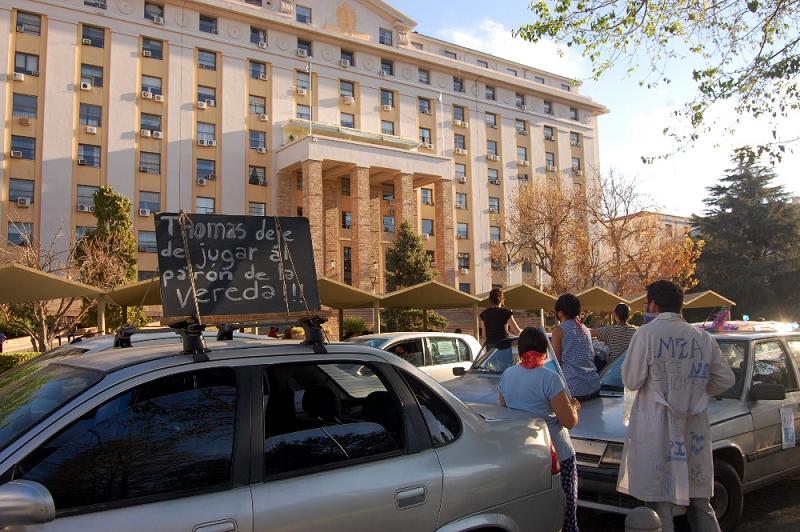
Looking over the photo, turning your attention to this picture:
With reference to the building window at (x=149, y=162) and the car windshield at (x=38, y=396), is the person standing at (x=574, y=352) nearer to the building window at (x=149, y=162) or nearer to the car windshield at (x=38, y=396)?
the car windshield at (x=38, y=396)

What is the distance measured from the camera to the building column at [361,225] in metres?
41.4

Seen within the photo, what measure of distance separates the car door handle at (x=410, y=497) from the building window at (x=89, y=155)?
38.3 metres

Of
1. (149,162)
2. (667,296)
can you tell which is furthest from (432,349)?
(149,162)

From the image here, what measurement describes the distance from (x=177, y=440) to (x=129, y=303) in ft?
50.4

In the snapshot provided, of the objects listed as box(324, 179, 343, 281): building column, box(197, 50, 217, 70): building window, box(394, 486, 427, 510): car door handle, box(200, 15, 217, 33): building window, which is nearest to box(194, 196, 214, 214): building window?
box(324, 179, 343, 281): building column

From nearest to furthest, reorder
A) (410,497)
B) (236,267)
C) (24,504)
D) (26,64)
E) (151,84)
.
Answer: (24,504) < (410,497) < (236,267) < (26,64) < (151,84)

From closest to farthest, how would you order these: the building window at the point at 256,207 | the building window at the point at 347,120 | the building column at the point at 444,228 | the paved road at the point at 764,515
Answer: the paved road at the point at 764,515
the building window at the point at 256,207
the building window at the point at 347,120
the building column at the point at 444,228

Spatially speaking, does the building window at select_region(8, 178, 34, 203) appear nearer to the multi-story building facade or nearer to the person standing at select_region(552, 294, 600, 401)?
the multi-story building facade

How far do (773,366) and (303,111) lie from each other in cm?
4035

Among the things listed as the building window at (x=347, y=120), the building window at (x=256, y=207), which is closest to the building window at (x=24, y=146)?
the building window at (x=256, y=207)

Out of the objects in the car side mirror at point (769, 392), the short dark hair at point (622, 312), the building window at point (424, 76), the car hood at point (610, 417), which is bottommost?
the car hood at point (610, 417)

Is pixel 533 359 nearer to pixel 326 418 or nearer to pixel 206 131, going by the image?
pixel 326 418

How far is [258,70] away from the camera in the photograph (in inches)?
1655

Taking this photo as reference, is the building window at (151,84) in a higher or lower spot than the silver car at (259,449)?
higher
